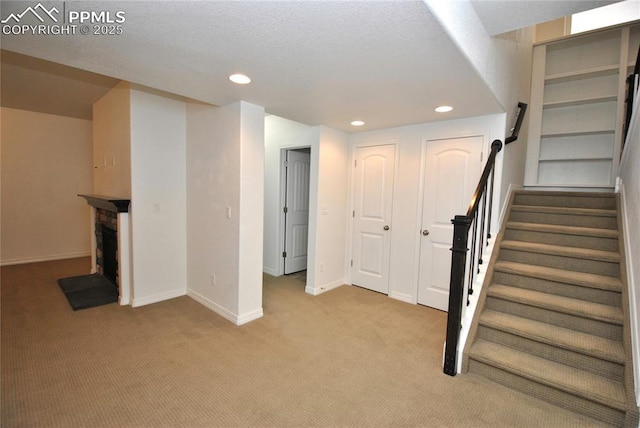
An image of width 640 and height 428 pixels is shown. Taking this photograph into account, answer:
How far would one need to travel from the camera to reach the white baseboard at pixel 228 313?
2.90 metres

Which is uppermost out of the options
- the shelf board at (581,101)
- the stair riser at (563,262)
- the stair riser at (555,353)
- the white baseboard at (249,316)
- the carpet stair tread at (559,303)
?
the shelf board at (581,101)

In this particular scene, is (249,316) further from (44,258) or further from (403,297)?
(44,258)

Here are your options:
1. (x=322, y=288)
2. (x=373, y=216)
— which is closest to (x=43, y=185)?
(x=322, y=288)

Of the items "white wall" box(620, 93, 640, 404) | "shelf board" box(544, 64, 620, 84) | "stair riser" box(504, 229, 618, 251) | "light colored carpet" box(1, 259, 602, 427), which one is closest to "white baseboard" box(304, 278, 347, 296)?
"light colored carpet" box(1, 259, 602, 427)

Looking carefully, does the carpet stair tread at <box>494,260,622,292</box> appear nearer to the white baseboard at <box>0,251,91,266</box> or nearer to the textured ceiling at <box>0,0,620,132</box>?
the textured ceiling at <box>0,0,620,132</box>

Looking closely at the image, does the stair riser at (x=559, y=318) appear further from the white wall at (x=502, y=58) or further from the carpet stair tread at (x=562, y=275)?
the white wall at (x=502, y=58)

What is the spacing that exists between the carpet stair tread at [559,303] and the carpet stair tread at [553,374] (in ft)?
1.24

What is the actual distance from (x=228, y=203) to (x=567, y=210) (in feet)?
10.9

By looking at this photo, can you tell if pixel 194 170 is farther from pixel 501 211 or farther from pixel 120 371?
pixel 501 211

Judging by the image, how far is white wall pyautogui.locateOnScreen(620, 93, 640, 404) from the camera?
181 cm

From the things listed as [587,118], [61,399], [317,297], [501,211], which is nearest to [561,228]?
Result: [501,211]

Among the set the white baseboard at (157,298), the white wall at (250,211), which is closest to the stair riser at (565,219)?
the white wall at (250,211)

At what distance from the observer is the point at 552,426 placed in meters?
1.69

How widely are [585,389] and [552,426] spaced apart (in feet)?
1.04
